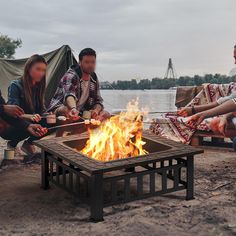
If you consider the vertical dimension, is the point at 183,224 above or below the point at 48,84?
below

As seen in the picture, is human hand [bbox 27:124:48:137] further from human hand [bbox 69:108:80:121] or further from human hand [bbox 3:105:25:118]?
human hand [bbox 69:108:80:121]

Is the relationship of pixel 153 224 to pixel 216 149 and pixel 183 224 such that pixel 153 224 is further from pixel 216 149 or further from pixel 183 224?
pixel 216 149

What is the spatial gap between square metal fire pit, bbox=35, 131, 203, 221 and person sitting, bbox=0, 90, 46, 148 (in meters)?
1.55

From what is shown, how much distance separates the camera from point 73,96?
19.0ft

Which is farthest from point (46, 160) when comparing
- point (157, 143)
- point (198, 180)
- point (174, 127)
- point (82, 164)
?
point (174, 127)

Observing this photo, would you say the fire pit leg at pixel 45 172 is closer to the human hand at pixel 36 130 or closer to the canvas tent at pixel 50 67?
the human hand at pixel 36 130

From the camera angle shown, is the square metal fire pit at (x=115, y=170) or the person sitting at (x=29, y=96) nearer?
the square metal fire pit at (x=115, y=170)

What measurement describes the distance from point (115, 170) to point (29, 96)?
3.02 metres

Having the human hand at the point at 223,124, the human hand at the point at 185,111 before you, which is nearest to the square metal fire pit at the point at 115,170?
the human hand at the point at 185,111

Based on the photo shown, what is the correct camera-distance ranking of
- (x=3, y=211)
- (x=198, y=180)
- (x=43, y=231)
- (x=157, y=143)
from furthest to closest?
(x=198, y=180) < (x=157, y=143) < (x=3, y=211) < (x=43, y=231)

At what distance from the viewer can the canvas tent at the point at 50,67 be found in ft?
19.3

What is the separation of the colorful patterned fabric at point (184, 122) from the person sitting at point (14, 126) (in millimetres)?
2908

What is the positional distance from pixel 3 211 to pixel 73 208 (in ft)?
2.42

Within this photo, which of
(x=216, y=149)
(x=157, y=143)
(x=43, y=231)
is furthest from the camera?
(x=216, y=149)
